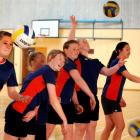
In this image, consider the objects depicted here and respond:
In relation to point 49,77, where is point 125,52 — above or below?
above

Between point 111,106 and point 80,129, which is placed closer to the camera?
point 80,129

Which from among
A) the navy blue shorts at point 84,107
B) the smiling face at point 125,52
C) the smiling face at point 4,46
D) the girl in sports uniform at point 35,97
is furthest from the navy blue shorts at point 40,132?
the smiling face at point 125,52

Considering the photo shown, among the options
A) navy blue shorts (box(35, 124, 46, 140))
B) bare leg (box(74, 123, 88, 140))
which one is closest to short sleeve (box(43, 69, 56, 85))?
navy blue shorts (box(35, 124, 46, 140))

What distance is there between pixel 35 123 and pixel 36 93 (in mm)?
402

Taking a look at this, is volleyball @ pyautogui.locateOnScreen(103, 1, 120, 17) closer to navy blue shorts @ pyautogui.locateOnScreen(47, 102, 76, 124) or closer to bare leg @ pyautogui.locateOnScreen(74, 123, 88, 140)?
bare leg @ pyautogui.locateOnScreen(74, 123, 88, 140)

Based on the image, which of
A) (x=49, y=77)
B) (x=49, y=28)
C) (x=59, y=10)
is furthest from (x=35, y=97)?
(x=59, y=10)

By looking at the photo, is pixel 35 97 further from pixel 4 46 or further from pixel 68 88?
pixel 68 88

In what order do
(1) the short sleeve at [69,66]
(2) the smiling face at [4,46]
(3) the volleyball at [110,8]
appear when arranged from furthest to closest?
(3) the volleyball at [110,8], (1) the short sleeve at [69,66], (2) the smiling face at [4,46]

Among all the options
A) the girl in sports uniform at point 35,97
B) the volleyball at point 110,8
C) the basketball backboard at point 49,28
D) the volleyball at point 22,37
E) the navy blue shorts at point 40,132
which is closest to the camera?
the girl in sports uniform at point 35,97

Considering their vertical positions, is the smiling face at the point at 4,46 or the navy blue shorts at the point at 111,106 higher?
the smiling face at the point at 4,46

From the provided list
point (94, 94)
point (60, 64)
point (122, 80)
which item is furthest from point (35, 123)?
point (122, 80)

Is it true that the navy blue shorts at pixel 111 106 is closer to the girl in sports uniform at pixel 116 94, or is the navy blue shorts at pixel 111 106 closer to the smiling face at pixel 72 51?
the girl in sports uniform at pixel 116 94

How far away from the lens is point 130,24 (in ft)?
60.0

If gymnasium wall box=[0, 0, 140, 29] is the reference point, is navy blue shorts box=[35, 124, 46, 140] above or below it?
below
